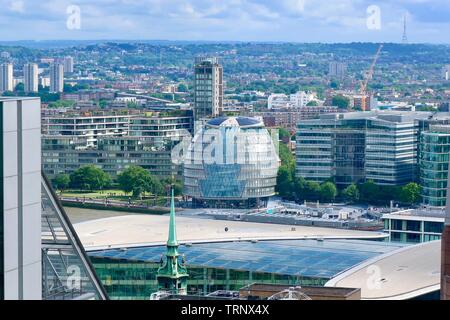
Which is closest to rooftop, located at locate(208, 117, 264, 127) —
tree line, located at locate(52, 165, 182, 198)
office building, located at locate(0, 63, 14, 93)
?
tree line, located at locate(52, 165, 182, 198)

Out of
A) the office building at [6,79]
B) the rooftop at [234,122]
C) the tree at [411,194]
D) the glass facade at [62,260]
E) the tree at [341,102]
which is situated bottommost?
the tree at [411,194]

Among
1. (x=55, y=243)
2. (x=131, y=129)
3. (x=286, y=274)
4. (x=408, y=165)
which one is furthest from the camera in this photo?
(x=131, y=129)

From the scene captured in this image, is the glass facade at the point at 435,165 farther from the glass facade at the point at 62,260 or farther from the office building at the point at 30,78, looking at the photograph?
the office building at the point at 30,78

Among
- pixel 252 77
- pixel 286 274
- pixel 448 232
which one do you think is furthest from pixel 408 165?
pixel 252 77

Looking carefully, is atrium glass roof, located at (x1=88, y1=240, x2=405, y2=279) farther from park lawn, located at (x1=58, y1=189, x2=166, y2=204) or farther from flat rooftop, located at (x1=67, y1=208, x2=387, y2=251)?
park lawn, located at (x1=58, y1=189, x2=166, y2=204)

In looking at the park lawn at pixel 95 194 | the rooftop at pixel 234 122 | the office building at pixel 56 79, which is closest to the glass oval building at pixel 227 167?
the rooftop at pixel 234 122
